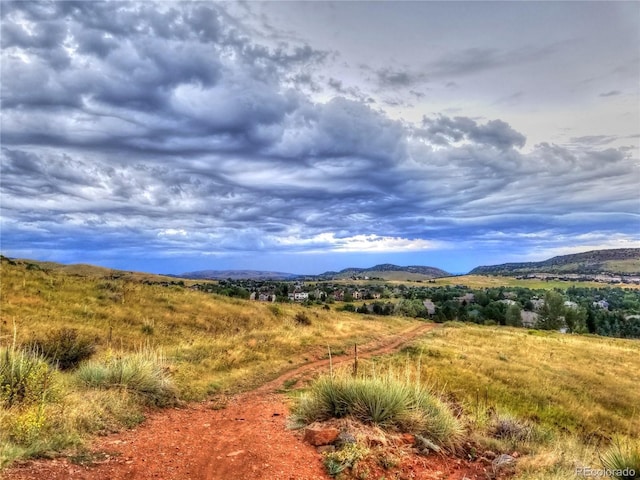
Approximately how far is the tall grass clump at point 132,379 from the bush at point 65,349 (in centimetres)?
350

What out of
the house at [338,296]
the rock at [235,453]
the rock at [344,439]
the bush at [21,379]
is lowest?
the house at [338,296]

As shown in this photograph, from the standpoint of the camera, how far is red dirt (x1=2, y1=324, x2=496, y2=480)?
587cm

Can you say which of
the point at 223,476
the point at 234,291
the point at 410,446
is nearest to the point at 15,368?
the point at 223,476

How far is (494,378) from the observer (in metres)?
21.3

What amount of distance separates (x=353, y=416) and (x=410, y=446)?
42.5 inches

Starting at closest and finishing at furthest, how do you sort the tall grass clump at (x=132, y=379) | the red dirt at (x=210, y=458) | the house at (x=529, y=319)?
1. the red dirt at (x=210, y=458)
2. the tall grass clump at (x=132, y=379)
3. the house at (x=529, y=319)

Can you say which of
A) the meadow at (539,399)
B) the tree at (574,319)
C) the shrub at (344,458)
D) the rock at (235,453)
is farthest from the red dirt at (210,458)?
the tree at (574,319)

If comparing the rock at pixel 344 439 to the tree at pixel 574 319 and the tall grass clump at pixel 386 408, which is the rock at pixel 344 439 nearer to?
the tall grass clump at pixel 386 408

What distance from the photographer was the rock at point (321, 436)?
23.8ft

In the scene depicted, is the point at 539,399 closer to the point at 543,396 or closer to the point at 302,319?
the point at 543,396

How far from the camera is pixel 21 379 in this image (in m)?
8.02

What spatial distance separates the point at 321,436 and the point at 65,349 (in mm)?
10335

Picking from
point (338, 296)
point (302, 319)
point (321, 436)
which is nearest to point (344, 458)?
point (321, 436)

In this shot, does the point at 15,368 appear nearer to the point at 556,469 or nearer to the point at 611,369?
the point at 556,469
